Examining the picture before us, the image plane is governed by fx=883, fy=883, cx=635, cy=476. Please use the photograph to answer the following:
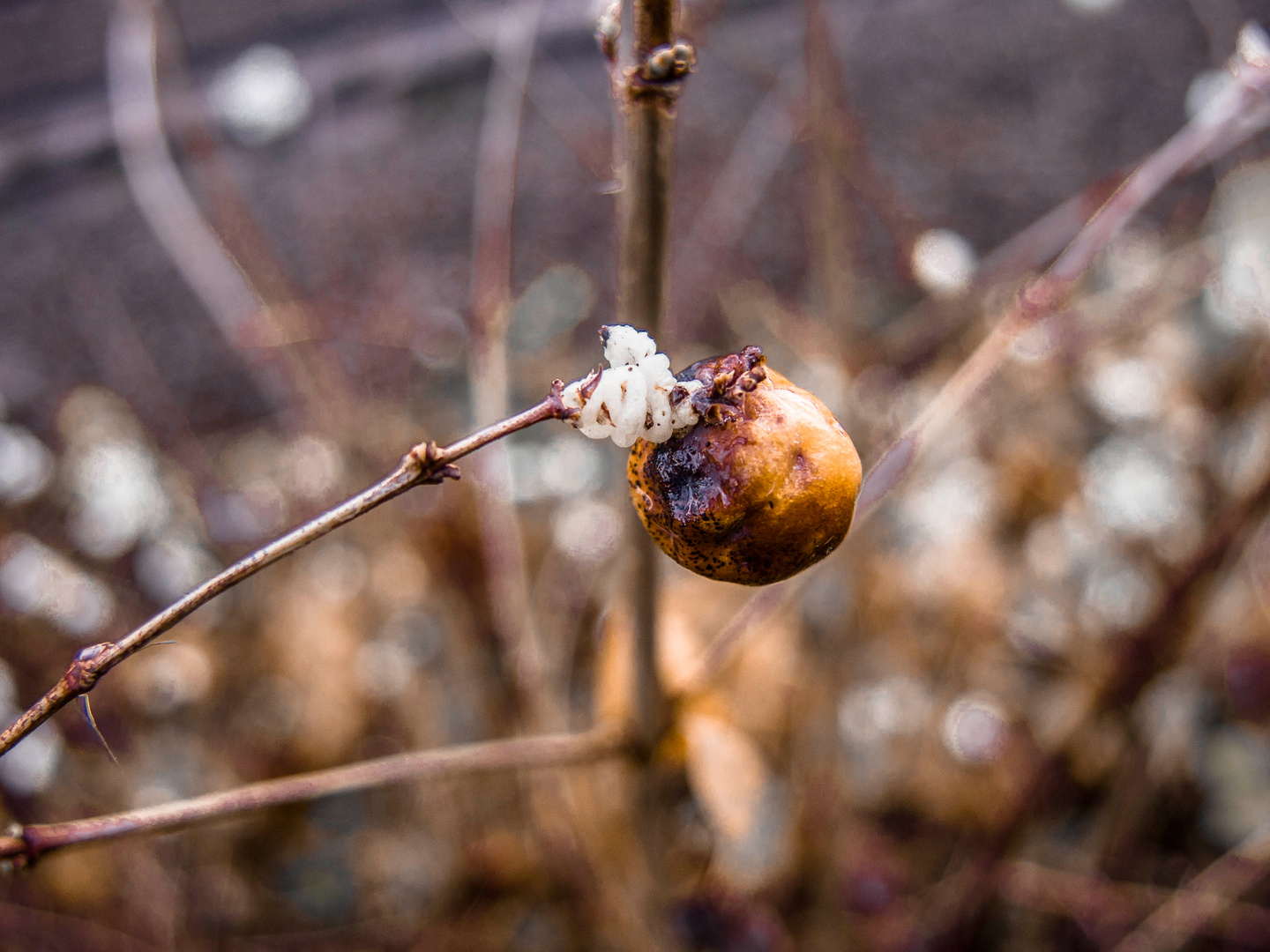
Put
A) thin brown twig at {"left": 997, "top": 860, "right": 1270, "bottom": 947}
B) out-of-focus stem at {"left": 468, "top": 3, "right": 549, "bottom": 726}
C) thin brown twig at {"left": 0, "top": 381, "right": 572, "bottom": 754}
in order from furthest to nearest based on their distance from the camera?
thin brown twig at {"left": 997, "top": 860, "right": 1270, "bottom": 947}
out-of-focus stem at {"left": 468, "top": 3, "right": 549, "bottom": 726}
thin brown twig at {"left": 0, "top": 381, "right": 572, "bottom": 754}

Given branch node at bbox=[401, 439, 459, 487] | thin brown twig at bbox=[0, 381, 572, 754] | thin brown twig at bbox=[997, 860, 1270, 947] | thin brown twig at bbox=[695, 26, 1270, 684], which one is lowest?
thin brown twig at bbox=[997, 860, 1270, 947]

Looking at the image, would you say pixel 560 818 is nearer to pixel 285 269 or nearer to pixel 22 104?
pixel 285 269

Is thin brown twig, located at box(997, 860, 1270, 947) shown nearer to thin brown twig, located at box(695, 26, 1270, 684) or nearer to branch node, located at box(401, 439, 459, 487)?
thin brown twig, located at box(695, 26, 1270, 684)

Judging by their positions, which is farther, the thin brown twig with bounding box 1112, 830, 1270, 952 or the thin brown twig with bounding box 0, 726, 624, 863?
the thin brown twig with bounding box 1112, 830, 1270, 952

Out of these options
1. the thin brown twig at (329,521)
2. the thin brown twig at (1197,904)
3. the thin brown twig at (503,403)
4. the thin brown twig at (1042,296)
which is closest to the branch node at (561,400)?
the thin brown twig at (329,521)

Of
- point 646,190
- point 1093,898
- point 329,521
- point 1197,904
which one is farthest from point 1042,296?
point 1093,898

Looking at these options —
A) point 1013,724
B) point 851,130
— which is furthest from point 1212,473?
point 851,130

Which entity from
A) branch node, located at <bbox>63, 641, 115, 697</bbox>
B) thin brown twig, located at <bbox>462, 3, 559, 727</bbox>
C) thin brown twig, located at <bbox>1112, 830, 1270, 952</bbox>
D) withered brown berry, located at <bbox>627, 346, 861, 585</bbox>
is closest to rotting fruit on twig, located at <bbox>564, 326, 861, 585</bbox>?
withered brown berry, located at <bbox>627, 346, 861, 585</bbox>
